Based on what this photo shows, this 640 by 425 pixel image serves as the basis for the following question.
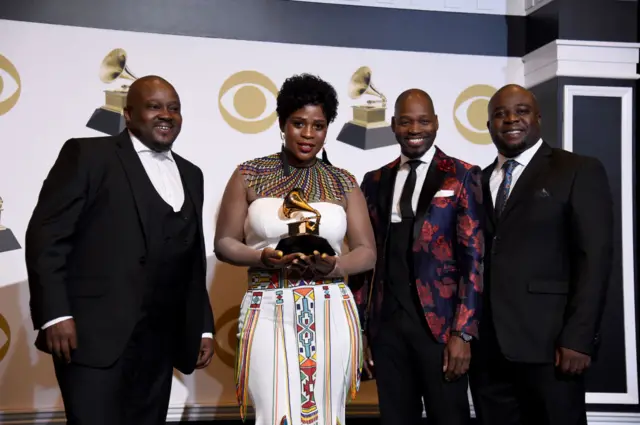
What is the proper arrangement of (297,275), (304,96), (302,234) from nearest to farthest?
1. (302,234)
2. (297,275)
3. (304,96)

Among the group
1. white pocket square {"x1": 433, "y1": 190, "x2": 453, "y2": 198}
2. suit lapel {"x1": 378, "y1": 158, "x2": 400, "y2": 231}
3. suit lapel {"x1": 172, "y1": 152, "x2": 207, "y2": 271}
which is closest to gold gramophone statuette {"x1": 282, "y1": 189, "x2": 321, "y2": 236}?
suit lapel {"x1": 172, "y1": 152, "x2": 207, "y2": 271}

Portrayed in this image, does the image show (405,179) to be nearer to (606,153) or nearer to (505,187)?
(505,187)

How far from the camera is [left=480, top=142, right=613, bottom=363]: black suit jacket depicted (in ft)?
9.53

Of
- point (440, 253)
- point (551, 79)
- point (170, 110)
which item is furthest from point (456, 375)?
point (551, 79)

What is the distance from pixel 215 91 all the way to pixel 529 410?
8.38 feet

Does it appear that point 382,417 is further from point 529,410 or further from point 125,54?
point 125,54

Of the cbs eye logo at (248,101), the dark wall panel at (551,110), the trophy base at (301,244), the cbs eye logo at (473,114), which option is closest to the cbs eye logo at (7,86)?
the cbs eye logo at (248,101)

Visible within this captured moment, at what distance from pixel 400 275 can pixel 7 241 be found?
2362mm

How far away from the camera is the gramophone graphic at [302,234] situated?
2656 mm

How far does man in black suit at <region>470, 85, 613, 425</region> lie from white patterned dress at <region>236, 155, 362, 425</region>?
627 millimetres

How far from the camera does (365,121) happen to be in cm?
457

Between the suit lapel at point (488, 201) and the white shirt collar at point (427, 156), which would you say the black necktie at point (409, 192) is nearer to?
the white shirt collar at point (427, 156)

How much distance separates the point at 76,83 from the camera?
4.24m

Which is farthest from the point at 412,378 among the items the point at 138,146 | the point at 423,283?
the point at 138,146
